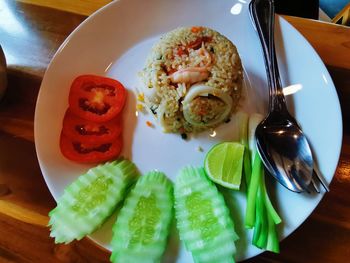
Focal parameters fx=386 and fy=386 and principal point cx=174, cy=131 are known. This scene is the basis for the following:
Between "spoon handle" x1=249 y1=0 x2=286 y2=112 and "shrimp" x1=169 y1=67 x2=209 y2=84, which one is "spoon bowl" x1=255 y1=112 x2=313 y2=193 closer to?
"spoon handle" x1=249 y1=0 x2=286 y2=112

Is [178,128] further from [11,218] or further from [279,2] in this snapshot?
A: [279,2]

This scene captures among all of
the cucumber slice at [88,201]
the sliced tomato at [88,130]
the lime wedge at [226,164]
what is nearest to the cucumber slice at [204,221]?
the lime wedge at [226,164]

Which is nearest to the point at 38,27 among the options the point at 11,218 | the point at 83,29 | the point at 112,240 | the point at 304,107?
the point at 83,29

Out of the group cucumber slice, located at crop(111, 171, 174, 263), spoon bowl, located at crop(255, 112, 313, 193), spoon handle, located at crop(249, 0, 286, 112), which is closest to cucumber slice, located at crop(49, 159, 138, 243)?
cucumber slice, located at crop(111, 171, 174, 263)

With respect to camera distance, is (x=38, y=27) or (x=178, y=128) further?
(x=38, y=27)

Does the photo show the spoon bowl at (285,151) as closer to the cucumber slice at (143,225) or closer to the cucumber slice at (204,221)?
the cucumber slice at (204,221)
